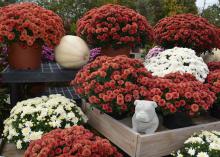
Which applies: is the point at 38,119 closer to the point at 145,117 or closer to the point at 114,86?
the point at 114,86

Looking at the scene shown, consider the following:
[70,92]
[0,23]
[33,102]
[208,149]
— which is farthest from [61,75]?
[208,149]

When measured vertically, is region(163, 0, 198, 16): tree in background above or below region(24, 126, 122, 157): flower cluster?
above

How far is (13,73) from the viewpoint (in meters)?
3.51

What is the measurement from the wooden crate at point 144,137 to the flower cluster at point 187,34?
134 cm

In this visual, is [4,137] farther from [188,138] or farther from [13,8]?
[188,138]

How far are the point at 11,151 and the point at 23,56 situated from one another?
1.03m

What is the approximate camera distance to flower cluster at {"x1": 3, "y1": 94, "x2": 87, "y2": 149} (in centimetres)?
306

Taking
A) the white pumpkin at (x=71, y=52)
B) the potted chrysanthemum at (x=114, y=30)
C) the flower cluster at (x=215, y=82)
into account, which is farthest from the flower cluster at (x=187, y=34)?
the white pumpkin at (x=71, y=52)

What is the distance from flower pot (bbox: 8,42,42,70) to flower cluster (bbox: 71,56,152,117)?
0.77m

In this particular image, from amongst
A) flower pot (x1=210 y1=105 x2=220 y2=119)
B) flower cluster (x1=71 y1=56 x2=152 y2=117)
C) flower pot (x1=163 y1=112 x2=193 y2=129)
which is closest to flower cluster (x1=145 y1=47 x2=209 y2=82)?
flower pot (x1=210 y1=105 x2=220 y2=119)

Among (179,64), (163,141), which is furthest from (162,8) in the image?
(163,141)

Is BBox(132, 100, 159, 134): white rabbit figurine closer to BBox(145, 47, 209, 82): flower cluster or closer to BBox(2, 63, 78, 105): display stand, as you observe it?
BBox(145, 47, 209, 82): flower cluster

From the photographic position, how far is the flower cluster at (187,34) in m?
4.23

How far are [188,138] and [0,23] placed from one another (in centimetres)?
218
